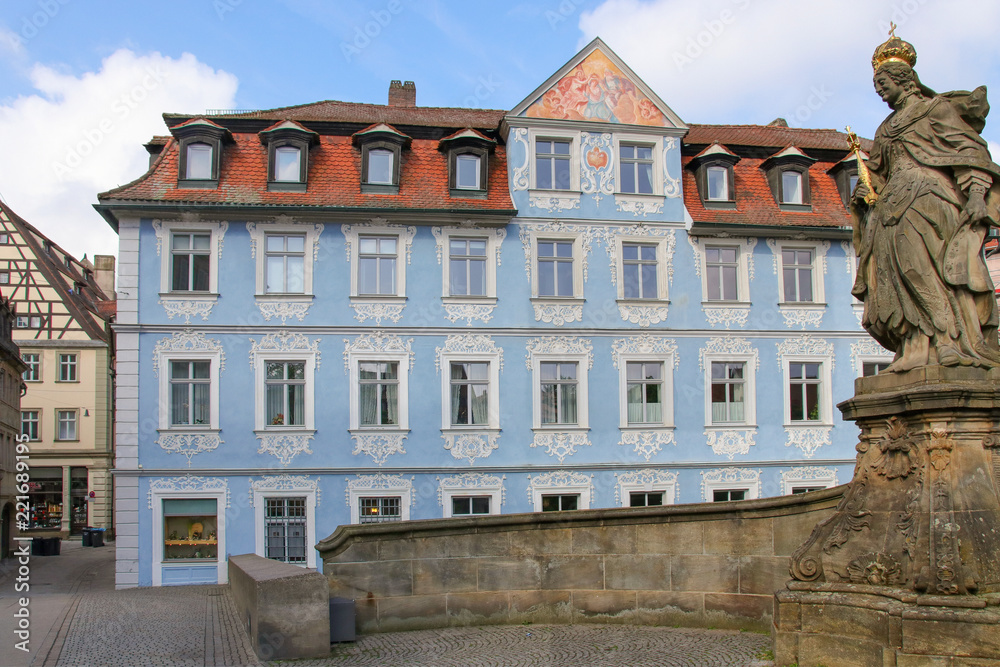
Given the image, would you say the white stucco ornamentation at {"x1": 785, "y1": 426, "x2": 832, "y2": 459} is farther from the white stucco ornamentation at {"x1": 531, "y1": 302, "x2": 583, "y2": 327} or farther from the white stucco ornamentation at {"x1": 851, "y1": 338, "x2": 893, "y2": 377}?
the white stucco ornamentation at {"x1": 531, "y1": 302, "x2": 583, "y2": 327}

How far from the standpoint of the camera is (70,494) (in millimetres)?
42469

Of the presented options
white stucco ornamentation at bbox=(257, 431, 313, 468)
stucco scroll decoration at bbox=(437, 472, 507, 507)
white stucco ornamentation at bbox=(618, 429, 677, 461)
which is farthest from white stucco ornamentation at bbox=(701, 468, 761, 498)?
white stucco ornamentation at bbox=(257, 431, 313, 468)

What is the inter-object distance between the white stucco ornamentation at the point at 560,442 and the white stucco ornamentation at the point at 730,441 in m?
2.99

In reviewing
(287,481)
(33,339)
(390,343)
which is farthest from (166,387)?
(33,339)

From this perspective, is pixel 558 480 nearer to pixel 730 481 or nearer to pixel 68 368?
pixel 730 481

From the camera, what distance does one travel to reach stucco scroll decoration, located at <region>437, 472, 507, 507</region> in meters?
21.1

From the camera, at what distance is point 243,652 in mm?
9711

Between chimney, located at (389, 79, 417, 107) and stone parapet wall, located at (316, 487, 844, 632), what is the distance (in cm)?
1903

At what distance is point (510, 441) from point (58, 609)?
32.5 feet

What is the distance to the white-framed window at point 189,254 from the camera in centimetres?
2106

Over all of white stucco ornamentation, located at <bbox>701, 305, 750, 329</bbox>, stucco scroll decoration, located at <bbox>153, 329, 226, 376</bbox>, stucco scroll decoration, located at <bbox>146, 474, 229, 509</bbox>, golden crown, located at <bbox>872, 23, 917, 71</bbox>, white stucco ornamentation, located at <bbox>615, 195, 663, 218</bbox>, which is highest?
white stucco ornamentation, located at <bbox>615, 195, 663, 218</bbox>

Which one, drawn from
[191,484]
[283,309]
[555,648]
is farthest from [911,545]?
[191,484]

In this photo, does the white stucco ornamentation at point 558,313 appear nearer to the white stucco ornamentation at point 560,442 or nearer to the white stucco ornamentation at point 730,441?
the white stucco ornamentation at point 560,442

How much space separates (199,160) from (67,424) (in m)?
26.1
